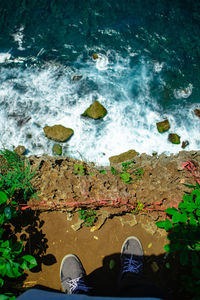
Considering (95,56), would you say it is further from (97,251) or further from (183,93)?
(97,251)

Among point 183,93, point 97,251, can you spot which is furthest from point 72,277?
point 183,93

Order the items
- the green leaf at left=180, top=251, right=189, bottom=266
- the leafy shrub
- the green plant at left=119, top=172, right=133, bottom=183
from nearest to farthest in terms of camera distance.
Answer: the green leaf at left=180, top=251, right=189, bottom=266, the leafy shrub, the green plant at left=119, top=172, right=133, bottom=183

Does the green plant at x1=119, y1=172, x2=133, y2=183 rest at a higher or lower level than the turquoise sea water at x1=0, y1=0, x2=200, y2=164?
lower

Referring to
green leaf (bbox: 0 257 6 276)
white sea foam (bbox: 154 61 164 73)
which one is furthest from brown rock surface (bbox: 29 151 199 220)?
white sea foam (bbox: 154 61 164 73)

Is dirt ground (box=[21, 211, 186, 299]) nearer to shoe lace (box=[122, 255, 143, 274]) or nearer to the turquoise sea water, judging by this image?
shoe lace (box=[122, 255, 143, 274])

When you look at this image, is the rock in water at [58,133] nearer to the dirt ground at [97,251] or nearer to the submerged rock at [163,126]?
the dirt ground at [97,251]

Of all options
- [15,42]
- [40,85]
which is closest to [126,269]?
[40,85]

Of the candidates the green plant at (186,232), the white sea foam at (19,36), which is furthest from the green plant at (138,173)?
the white sea foam at (19,36)
